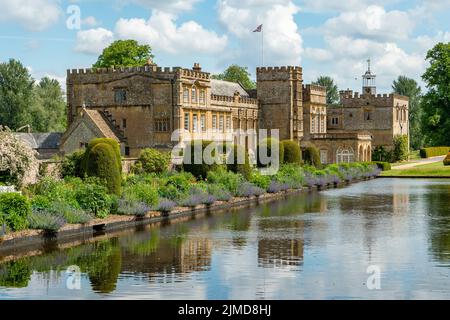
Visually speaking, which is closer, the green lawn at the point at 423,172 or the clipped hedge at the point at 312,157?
the clipped hedge at the point at 312,157

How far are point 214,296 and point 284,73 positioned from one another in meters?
54.0

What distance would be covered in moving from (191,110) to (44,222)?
101 feet

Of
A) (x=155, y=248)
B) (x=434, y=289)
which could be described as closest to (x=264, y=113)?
(x=155, y=248)

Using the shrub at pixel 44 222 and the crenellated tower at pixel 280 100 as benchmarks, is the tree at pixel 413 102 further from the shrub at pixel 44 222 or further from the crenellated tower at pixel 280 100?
the shrub at pixel 44 222

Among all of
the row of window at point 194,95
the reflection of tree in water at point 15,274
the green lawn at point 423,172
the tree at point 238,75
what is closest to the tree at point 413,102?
the tree at point 238,75

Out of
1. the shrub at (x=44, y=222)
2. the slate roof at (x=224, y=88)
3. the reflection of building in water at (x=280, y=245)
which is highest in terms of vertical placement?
the slate roof at (x=224, y=88)

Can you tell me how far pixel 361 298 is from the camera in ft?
49.3

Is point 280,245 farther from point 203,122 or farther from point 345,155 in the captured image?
point 345,155

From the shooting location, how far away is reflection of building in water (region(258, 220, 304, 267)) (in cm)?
1922

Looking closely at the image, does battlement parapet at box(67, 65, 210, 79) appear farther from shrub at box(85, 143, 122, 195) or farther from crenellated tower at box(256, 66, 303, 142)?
shrub at box(85, 143, 122, 195)

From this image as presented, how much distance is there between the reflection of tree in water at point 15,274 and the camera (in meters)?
16.5

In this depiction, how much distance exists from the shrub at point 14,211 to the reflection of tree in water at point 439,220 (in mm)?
10951

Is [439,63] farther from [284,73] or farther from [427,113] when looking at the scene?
[284,73]

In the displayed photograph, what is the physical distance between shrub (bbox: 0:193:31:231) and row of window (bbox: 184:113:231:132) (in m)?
30.3
